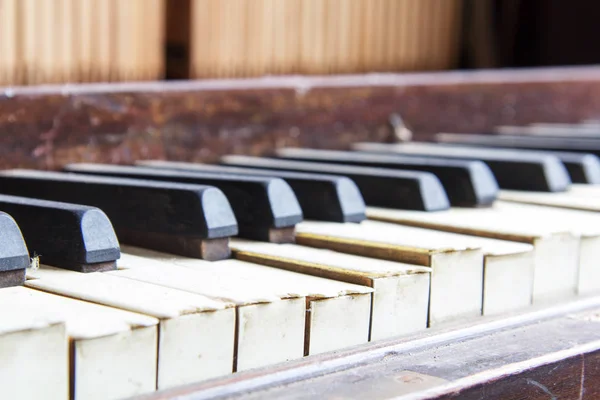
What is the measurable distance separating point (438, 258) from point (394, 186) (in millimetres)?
317

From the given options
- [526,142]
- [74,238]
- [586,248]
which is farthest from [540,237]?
[526,142]

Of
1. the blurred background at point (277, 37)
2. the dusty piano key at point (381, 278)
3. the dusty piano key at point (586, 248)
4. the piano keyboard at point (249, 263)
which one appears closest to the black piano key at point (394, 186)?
the piano keyboard at point (249, 263)

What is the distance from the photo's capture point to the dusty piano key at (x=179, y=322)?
0.61 meters

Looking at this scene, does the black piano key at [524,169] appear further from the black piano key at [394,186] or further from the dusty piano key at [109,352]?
the dusty piano key at [109,352]

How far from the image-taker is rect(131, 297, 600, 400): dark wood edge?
1.99ft

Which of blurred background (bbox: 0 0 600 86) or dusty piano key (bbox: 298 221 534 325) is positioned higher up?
blurred background (bbox: 0 0 600 86)

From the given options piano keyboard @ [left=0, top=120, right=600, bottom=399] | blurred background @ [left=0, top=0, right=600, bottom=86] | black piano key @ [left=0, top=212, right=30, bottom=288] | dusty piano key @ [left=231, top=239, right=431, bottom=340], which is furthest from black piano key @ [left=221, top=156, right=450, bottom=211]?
black piano key @ [left=0, top=212, right=30, bottom=288]

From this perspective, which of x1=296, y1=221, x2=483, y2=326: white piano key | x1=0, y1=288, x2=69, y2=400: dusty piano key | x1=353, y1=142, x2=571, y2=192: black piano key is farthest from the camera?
x1=353, y1=142, x2=571, y2=192: black piano key

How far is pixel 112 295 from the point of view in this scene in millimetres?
673

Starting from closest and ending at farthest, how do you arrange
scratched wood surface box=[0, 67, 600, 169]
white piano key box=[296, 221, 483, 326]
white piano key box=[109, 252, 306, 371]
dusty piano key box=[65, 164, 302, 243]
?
white piano key box=[109, 252, 306, 371] → white piano key box=[296, 221, 483, 326] → dusty piano key box=[65, 164, 302, 243] → scratched wood surface box=[0, 67, 600, 169]

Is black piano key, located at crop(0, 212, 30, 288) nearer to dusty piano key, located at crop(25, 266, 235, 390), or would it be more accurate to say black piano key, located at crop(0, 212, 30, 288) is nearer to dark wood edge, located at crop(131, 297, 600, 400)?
dusty piano key, located at crop(25, 266, 235, 390)

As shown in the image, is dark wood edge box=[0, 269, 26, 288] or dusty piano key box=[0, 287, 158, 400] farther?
dark wood edge box=[0, 269, 26, 288]

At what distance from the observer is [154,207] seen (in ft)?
2.97

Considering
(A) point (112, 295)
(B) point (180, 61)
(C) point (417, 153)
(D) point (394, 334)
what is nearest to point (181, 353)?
(A) point (112, 295)
